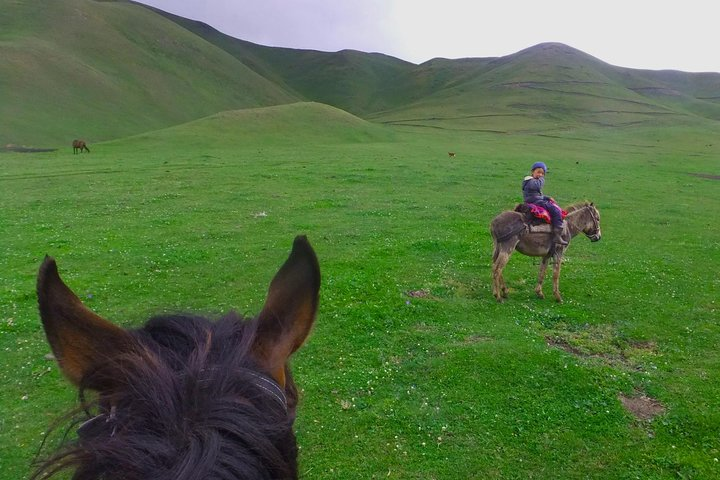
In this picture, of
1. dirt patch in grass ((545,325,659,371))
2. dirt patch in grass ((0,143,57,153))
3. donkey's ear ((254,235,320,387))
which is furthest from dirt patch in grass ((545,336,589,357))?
dirt patch in grass ((0,143,57,153))

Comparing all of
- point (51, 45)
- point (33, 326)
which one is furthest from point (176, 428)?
point (51, 45)

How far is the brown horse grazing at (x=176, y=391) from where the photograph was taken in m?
1.56

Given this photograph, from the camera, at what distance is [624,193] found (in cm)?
2939

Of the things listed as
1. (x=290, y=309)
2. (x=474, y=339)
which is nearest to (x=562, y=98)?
(x=474, y=339)

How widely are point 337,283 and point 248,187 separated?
16574 millimetres

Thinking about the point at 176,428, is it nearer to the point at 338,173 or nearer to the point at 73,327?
the point at 73,327

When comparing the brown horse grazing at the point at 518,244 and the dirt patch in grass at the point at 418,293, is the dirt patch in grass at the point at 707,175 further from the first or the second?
the dirt patch in grass at the point at 418,293

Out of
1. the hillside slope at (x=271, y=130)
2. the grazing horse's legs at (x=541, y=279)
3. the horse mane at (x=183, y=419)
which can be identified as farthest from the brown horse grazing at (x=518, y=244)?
the hillside slope at (x=271, y=130)

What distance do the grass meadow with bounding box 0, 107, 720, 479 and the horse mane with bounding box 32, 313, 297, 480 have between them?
719 millimetres

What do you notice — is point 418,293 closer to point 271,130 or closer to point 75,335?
point 75,335

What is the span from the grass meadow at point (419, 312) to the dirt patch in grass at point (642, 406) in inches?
2.9

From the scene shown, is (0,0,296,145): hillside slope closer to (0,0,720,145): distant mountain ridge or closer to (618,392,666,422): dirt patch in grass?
(0,0,720,145): distant mountain ridge

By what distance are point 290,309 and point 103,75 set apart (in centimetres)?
11454

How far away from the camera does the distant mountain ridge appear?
247 ft
